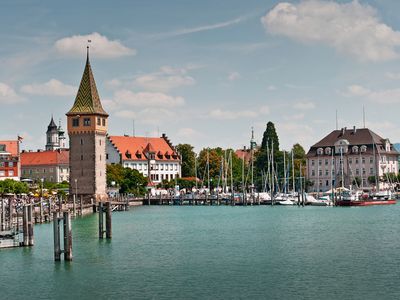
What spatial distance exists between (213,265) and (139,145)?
11889cm

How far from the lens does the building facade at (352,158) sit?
150m

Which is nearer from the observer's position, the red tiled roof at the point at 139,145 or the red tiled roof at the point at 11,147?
the red tiled roof at the point at 11,147

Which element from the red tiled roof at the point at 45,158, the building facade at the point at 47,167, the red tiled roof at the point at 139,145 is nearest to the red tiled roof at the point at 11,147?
the red tiled roof at the point at 139,145

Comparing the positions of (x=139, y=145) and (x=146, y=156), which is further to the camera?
(x=139, y=145)

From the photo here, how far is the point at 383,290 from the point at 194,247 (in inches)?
788

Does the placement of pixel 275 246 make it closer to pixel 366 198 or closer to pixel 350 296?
pixel 350 296

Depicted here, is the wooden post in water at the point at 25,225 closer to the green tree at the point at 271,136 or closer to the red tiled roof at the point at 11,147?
the red tiled roof at the point at 11,147

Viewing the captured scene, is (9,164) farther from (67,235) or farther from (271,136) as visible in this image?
(67,235)

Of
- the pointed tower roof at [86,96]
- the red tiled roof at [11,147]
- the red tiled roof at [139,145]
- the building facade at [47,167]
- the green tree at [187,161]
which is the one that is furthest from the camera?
the building facade at [47,167]

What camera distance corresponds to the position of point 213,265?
42.2 metres

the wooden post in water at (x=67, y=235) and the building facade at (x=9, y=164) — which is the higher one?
the building facade at (x=9, y=164)

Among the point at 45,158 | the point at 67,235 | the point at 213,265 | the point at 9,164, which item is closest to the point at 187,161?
the point at 45,158

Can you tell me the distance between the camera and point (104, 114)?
365 feet

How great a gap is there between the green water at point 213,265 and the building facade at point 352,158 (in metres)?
83.6
